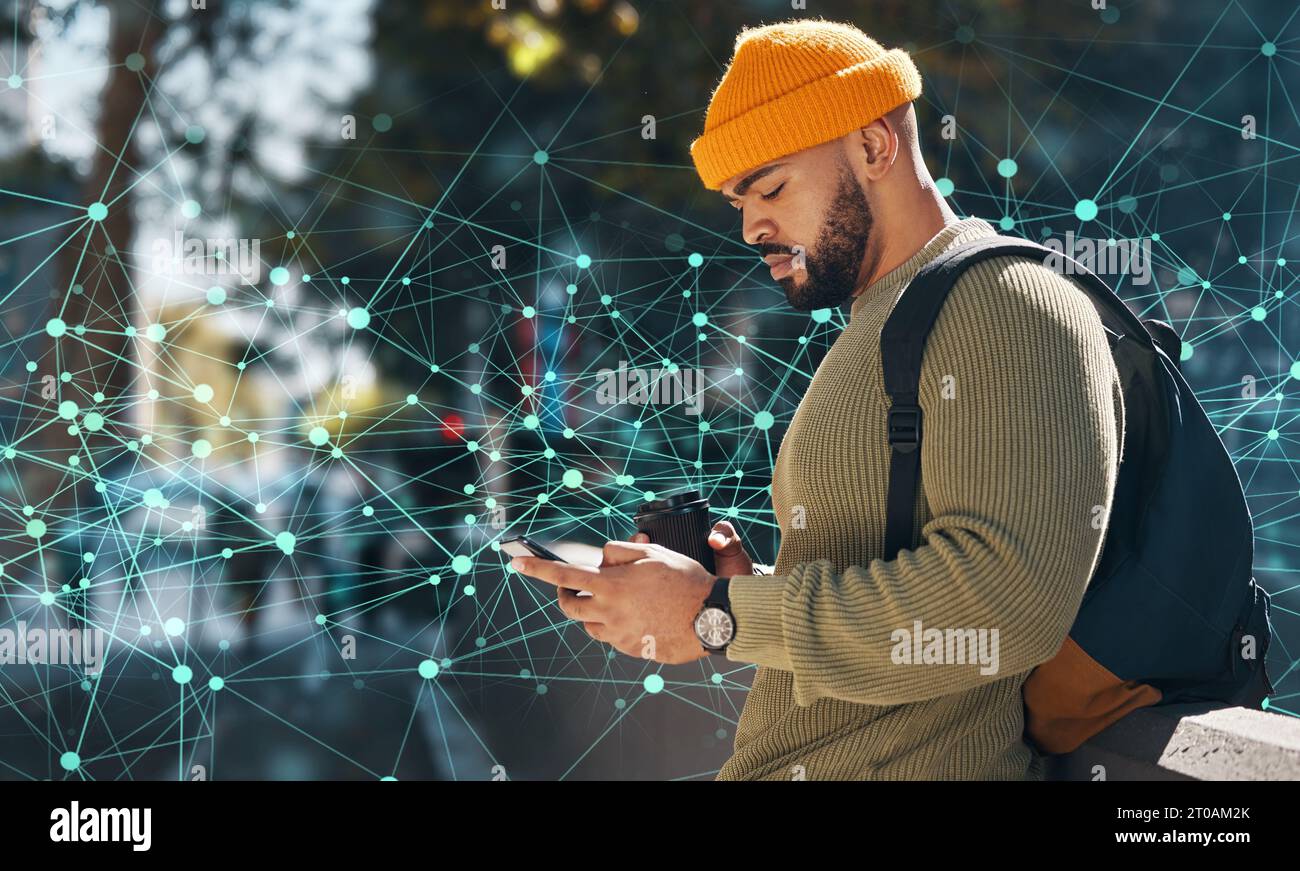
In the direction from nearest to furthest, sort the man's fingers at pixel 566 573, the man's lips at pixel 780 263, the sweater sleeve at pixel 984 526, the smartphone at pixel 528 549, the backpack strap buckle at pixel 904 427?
1. the sweater sleeve at pixel 984 526
2. the backpack strap buckle at pixel 904 427
3. the man's fingers at pixel 566 573
4. the smartphone at pixel 528 549
5. the man's lips at pixel 780 263

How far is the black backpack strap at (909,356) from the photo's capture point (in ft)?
4.68

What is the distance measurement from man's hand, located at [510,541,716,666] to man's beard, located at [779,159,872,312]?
0.52 metres

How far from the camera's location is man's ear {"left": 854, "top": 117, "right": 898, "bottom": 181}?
1721mm

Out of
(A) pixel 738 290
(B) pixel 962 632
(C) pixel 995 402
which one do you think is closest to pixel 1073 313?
(C) pixel 995 402

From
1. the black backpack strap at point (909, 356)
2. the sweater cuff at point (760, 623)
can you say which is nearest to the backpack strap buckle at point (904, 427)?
the black backpack strap at point (909, 356)

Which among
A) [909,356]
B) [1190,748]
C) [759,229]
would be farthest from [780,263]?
[1190,748]

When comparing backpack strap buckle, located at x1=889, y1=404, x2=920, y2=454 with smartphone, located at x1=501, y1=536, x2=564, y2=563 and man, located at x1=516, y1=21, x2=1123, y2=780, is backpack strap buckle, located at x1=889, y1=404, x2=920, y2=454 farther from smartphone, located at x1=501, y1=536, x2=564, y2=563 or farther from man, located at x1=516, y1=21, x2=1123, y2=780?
smartphone, located at x1=501, y1=536, x2=564, y2=563

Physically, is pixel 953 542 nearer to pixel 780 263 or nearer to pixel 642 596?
pixel 642 596

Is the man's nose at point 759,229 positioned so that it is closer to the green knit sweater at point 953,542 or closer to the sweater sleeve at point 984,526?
the green knit sweater at point 953,542

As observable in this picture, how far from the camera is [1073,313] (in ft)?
4.61

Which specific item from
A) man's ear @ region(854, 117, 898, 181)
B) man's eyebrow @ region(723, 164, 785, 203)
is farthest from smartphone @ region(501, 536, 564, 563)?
man's ear @ region(854, 117, 898, 181)

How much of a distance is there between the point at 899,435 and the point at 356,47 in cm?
277

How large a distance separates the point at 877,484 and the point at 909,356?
180 millimetres
